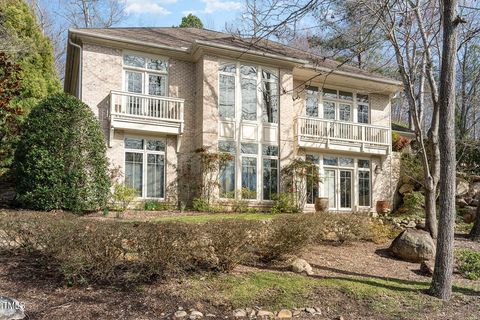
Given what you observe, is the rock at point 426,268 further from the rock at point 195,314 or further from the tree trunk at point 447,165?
the rock at point 195,314

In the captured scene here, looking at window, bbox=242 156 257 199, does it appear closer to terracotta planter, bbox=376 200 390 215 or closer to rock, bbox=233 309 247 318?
terracotta planter, bbox=376 200 390 215

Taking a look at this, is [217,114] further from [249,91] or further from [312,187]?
[312,187]

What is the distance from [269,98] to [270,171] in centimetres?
294

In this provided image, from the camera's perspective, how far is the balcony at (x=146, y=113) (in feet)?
46.7

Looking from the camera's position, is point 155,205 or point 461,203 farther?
point 461,203

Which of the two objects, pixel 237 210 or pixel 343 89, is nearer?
pixel 237 210

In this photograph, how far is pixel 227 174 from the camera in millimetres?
15758

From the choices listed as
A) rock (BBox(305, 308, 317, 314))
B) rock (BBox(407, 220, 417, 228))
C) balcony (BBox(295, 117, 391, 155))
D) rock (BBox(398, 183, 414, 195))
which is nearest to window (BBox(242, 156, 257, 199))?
balcony (BBox(295, 117, 391, 155))

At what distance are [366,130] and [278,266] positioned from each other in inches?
503

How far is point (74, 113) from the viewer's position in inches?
476

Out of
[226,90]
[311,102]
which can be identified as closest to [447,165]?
[226,90]

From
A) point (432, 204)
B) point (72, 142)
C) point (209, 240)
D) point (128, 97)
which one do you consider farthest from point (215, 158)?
point (209, 240)

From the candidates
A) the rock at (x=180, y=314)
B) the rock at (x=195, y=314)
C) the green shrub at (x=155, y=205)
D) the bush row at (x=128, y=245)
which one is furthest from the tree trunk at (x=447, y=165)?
the green shrub at (x=155, y=205)

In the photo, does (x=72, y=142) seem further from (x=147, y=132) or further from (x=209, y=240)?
(x=209, y=240)
